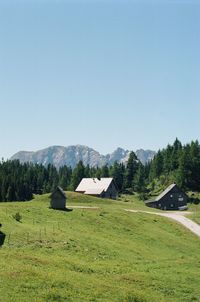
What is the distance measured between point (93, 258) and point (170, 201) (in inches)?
3607

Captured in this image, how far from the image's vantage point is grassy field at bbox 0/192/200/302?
103ft

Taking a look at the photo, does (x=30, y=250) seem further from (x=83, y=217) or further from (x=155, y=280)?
(x=83, y=217)

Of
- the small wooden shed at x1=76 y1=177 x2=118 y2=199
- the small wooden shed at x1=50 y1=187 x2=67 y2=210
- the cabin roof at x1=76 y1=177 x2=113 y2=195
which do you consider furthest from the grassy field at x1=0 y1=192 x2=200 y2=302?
the cabin roof at x1=76 y1=177 x2=113 y2=195

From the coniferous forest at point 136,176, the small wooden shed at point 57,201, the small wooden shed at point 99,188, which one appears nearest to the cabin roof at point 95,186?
the small wooden shed at point 99,188

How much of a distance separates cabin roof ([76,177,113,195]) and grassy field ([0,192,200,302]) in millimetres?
53199

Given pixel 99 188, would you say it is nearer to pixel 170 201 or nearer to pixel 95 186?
pixel 95 186

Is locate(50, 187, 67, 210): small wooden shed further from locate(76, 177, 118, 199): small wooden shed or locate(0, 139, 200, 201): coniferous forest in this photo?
locate(0, 139, 200, 201): coniferous forest

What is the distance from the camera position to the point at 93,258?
4556cm

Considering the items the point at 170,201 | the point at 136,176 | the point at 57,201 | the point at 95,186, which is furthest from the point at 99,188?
the point at 57,201

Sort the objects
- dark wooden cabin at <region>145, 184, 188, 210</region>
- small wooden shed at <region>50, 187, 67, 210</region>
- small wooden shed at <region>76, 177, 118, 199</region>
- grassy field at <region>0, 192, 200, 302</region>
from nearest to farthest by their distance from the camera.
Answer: grassy field at <region>0, 192, 200, 302</region>, small wooden shed at <region>50, 187, 67, 210</region>, small wooden shed at <region>76, 177, 118, 199</region>, dark wooden cabin at <region>145, 184, 188, 210</region>

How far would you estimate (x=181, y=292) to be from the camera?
35.8 meters

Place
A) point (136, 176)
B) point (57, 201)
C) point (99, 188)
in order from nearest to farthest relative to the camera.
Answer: point (57, 201) → point (99, 188) → point (136, 176)

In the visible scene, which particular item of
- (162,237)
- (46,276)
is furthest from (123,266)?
(162,237)

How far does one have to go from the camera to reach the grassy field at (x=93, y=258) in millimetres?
31469
